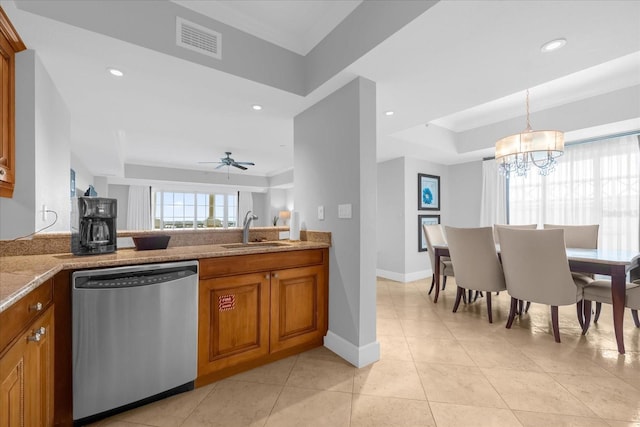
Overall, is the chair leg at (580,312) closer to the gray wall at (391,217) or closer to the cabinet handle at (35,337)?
the gray wall at (391,217)

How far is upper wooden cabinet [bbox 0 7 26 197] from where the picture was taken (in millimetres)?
1488

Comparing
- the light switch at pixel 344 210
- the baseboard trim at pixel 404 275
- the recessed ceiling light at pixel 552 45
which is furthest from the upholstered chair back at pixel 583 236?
the light switch at pixel 344 210

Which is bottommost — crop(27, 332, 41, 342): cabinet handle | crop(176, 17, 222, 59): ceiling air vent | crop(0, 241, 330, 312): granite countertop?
crop(27, 332, 41, 342): cabinet handle

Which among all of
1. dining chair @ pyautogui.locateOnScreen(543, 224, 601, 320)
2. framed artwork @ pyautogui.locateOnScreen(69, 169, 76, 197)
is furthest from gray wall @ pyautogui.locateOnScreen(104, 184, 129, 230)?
dining chair @ pyautogui.locateOnScreen(543, 224, 601, 320)

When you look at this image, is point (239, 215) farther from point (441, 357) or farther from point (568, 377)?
point (568, 377)

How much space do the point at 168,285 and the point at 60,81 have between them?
1900 mm

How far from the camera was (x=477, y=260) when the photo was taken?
2.91 m

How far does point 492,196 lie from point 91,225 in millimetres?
5508

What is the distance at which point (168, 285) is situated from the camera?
1.58 metres

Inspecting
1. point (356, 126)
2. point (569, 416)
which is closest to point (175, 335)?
point (356, 126)

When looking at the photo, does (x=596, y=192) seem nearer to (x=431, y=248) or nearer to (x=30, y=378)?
(x=431, y=248)

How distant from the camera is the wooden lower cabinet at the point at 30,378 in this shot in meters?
0.86

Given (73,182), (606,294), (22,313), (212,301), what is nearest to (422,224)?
(606,294)

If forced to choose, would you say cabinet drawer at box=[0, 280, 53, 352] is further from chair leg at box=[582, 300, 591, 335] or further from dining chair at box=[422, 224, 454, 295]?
chair leg at box=[582, 300, 591, 335]
